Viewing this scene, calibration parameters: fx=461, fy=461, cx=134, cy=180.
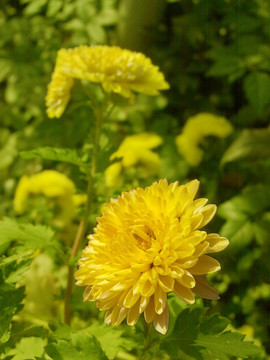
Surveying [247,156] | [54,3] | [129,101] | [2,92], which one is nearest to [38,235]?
[129,101]

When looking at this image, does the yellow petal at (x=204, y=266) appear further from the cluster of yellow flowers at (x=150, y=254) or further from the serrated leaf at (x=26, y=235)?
the serrated leaf at (x=26, y=235)

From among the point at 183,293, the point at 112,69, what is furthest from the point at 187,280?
the point at 112,69

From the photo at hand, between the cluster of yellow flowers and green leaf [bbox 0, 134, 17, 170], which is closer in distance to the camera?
the cluster of yellow flowers

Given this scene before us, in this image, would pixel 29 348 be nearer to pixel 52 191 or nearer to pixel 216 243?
pixel 216 243

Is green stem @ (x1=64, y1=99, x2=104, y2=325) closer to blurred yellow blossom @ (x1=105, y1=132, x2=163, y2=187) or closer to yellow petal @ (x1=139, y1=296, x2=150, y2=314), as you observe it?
yellow petal @ (x1=139, y1=296, x2=150, y2=314)

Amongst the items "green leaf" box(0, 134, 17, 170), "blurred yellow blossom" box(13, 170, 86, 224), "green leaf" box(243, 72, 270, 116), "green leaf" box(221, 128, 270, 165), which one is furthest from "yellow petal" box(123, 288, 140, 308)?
"green leaf" box(0, 134, 17, 170)

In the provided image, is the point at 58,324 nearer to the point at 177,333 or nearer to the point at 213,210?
the point at 177,333
